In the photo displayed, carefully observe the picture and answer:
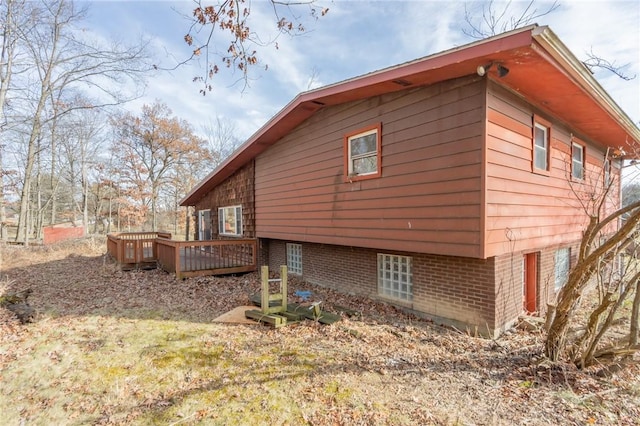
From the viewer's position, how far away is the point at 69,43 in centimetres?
1566

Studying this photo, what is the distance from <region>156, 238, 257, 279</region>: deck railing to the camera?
9312 mm

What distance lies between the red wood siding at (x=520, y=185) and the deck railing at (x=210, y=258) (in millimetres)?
7623

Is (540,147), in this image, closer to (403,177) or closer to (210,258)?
(403,177)

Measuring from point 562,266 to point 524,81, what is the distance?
18.4ft

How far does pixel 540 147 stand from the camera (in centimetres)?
634

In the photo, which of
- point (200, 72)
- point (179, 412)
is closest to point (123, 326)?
point (179, 412)

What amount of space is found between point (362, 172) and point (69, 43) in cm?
1789

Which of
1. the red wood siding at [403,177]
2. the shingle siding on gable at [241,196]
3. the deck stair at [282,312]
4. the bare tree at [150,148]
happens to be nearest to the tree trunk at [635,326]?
the red wood siding at [403,177]

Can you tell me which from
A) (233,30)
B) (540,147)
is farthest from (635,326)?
(233,30)

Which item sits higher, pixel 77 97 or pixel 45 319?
pixel 77 97

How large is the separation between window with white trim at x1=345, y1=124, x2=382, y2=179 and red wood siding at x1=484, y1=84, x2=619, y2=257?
2151 mm

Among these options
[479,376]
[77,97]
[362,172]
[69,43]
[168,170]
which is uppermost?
[69,43]

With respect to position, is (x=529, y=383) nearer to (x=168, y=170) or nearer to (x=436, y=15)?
(x=436, y=15)

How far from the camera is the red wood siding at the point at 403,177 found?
4988 mm
